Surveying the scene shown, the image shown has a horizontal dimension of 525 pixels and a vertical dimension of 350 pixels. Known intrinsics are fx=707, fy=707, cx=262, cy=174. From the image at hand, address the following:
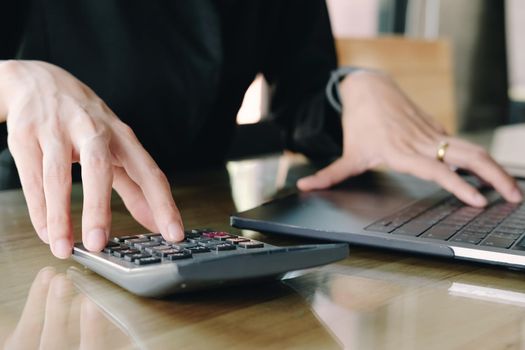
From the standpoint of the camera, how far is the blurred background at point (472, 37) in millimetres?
3707

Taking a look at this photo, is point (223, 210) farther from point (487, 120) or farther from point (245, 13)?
point (487, 120)

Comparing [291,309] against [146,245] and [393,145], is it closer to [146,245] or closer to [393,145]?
[146,245]

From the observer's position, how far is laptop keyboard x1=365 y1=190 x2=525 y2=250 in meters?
0.56

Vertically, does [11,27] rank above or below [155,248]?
above

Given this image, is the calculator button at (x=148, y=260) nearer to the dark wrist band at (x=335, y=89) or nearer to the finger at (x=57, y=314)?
the finger at (x=57, y=314)

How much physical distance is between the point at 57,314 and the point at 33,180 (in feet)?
0.52

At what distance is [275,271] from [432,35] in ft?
11.6

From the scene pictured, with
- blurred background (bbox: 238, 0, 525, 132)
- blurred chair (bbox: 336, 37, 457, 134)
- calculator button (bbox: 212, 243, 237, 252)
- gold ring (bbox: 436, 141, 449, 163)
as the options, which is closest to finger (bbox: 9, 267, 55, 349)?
calculator button (bbox: 212, 243, 237, 252)

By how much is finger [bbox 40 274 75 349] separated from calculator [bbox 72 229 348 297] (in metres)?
0.02

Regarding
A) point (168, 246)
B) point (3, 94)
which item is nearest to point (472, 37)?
point (3, 94)

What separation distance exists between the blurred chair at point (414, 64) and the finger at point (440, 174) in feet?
3.72

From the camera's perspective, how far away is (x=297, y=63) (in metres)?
1.22

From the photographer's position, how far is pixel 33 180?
54 centimetres

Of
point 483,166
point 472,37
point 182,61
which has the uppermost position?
point 182,61
